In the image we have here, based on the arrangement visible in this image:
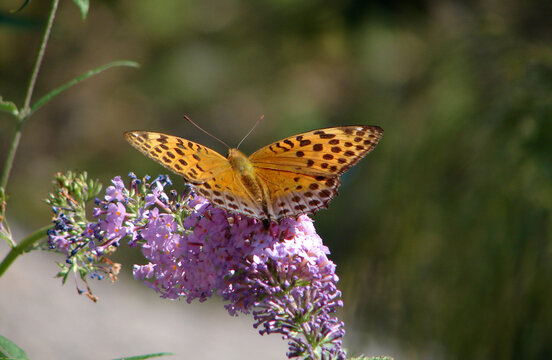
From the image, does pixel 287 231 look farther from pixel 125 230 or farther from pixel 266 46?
pixel 266 46

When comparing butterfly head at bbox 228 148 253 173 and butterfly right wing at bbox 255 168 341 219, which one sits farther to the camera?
butterfly head at bbox 228 148 253 173

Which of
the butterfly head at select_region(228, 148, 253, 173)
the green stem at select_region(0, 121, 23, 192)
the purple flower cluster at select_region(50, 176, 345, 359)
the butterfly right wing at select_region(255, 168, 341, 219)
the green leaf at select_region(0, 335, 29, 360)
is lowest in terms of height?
the green leaf at select_region(0, 335, 29, 360)

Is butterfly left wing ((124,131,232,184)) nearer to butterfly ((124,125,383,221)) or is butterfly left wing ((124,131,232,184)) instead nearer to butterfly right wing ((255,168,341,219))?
butterfly ((124,125,383,221))

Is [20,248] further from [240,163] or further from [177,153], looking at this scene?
[240,163]

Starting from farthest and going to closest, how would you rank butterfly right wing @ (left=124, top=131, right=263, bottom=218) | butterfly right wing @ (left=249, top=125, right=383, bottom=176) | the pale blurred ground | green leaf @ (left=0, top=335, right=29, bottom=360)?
the pale blurred ground, butterfly right wing @ (left=249, top=125, right=383, bottom=176), butterfly right wing @ (left=124, top=131, right=263, bottom=218), green leaf @ (left=0, top=335, right=29, bottom=360)

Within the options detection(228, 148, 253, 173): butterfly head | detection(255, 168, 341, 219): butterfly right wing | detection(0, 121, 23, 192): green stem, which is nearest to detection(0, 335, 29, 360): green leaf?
detection(0, 121, 23, 192): green stem

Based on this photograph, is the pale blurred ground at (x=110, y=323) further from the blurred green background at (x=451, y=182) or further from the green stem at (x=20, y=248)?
the green stem at (x=20, y=248)

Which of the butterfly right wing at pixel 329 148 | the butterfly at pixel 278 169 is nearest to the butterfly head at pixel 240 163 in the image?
the butterfly at pixel 278 169

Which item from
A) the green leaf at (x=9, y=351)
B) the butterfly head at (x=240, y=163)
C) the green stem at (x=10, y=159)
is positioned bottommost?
the green leaf at (x=9, y=351)
